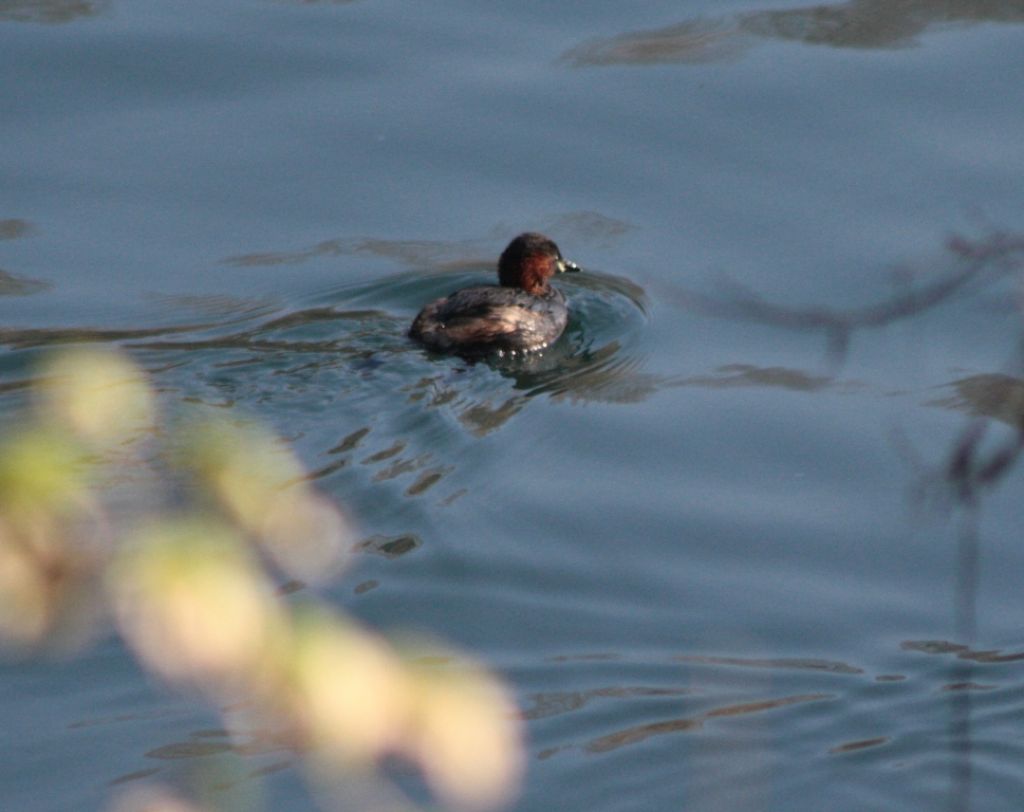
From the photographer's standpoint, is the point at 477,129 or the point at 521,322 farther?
the point at 477,129

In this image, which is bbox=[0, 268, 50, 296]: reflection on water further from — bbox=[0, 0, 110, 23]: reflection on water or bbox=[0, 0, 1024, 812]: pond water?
bbox=[0, 0, 110, 23]: reflection on water

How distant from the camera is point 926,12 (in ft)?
39.0

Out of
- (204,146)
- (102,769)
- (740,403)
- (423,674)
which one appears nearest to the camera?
(102,769)

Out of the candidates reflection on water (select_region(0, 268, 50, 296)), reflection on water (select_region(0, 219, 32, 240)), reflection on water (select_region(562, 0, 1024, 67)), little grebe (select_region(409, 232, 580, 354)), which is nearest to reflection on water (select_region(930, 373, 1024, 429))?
little grebe (select_region(409, 232, 580, 354))

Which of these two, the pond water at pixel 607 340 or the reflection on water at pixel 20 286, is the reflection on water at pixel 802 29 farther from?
the reflection on water at pixel 20 286

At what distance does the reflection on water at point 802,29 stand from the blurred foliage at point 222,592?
4.57m

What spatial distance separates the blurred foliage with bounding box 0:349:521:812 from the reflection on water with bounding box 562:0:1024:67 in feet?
15.0

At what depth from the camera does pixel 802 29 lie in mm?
11648

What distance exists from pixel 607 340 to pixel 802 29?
10.8 ft

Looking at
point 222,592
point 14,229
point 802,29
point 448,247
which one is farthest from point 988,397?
point 14,229

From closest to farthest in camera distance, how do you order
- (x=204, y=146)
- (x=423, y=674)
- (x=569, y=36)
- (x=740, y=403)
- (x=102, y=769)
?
(x=102, y=769), (x=423, y=674), (x=740, y=403), (x=204, y=146), (x=569, y=36)

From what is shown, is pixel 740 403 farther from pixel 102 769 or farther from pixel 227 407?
pixel 102 769

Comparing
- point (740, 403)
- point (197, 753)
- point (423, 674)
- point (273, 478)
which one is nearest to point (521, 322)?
point (740, 403)

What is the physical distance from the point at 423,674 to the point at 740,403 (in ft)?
8.99
